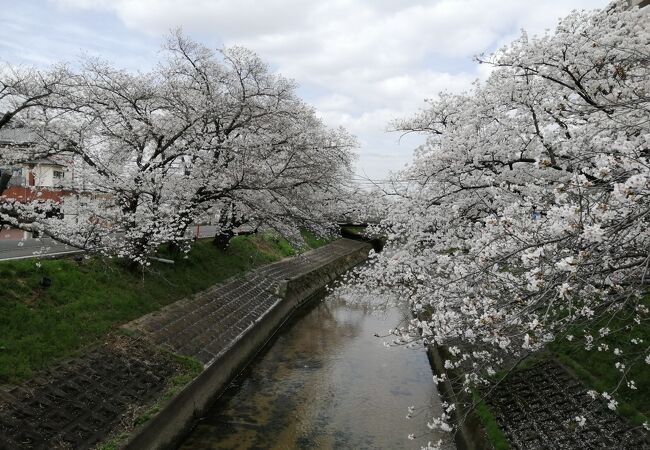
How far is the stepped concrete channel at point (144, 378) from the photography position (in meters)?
8.82

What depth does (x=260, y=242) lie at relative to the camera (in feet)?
108

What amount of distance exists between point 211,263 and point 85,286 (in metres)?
8.92

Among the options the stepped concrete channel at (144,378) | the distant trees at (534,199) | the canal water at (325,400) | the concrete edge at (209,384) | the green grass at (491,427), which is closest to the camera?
the distant trees at (534,199)

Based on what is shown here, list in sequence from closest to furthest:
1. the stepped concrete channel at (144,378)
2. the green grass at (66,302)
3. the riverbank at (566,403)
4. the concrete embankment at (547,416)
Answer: the concrete embankment at (547,416), the riverbank at (566,403), the stepped concrete channel at (144,378), the green grass at (66,302)

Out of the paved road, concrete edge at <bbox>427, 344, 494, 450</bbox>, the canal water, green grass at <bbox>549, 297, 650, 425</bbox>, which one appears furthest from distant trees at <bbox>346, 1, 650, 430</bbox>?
the paved road

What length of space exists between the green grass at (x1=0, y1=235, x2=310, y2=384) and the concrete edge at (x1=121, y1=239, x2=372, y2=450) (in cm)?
278

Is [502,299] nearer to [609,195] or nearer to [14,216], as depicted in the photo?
[609,195]

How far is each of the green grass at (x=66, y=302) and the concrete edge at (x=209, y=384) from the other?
2780mm

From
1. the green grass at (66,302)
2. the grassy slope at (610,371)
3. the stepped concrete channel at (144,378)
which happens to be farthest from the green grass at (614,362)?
the green grass at (66,302)

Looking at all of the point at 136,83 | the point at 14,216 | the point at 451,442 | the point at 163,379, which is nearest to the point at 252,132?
the point at 136,83

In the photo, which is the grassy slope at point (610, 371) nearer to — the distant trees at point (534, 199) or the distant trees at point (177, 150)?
the distant trees at point (534, 199)

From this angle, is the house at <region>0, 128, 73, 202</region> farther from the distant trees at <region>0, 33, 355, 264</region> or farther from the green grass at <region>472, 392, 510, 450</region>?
the green grass at <region>472, 392, 510, 450</region>

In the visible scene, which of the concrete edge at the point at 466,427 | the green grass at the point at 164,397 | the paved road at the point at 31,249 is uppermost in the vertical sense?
the paved road at the point at 31,249

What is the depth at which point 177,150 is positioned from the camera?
16.8 metres
